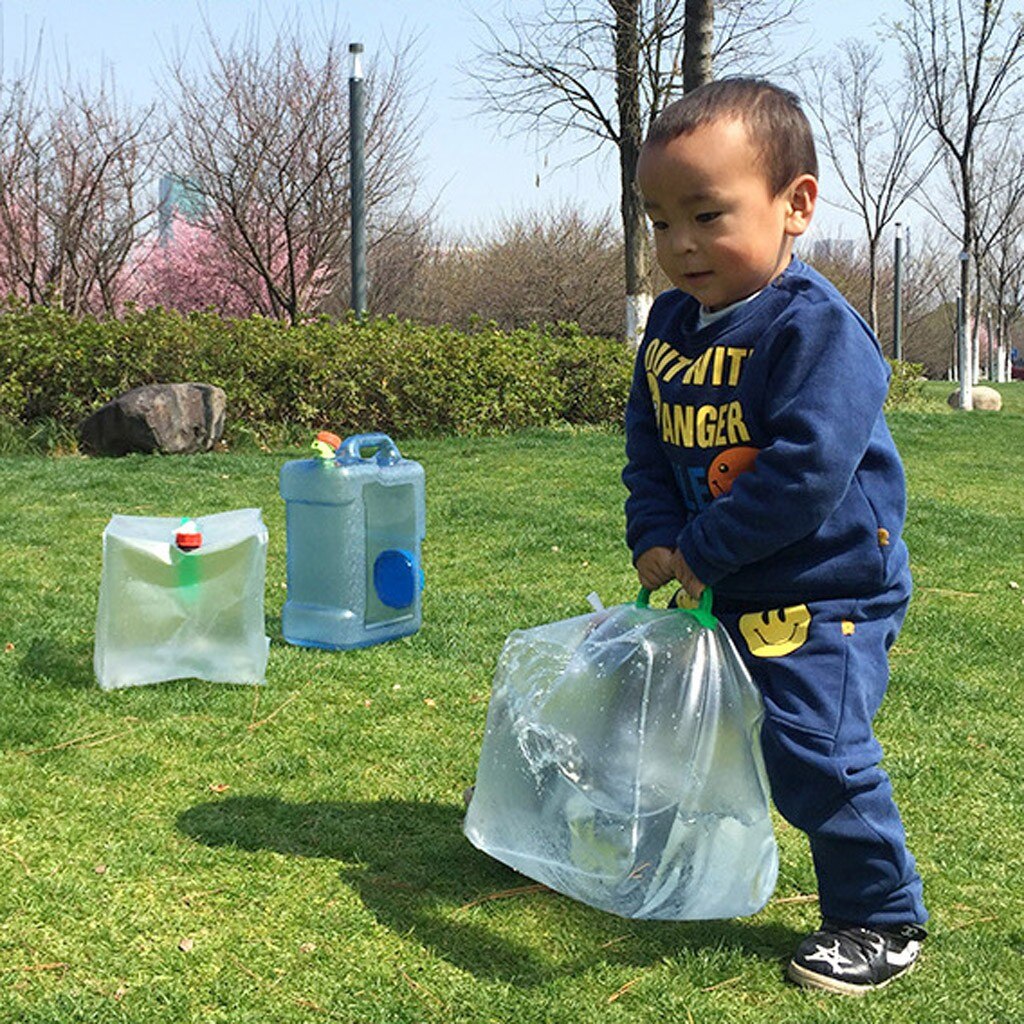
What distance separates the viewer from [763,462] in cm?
200

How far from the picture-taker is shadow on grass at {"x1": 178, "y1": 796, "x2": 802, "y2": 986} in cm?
230

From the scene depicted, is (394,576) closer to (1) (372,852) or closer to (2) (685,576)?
(1) (372,852)

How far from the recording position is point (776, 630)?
2.11m

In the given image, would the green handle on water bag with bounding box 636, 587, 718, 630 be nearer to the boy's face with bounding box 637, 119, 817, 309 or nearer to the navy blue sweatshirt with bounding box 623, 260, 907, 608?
the navy blue sweatshirt with bounding box 623, 260, 907, 608

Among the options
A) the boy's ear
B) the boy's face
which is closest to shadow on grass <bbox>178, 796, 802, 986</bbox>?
the boy's face

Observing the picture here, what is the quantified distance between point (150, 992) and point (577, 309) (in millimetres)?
25079

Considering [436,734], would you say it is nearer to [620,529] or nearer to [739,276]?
[739,276]

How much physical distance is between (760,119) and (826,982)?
4.87 feet

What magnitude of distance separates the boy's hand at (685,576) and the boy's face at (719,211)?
1.50 ft

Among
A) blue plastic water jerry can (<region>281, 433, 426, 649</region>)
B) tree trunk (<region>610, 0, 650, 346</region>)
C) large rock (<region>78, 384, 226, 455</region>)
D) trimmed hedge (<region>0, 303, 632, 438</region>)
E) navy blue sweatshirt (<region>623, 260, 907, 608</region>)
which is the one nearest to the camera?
navy blue sweatshirt (<region>623, 260, 907, 608</region>)

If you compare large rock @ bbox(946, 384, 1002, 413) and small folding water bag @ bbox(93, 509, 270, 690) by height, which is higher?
large rock @ bbox(946, 384, 1002, 413)

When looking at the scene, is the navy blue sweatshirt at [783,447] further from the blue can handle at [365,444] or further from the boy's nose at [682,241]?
the blue can handle at [365,444]

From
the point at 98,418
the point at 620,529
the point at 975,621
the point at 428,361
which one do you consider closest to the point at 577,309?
the point at 428,361

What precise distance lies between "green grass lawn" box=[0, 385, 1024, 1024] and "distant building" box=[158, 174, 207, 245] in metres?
15.7
